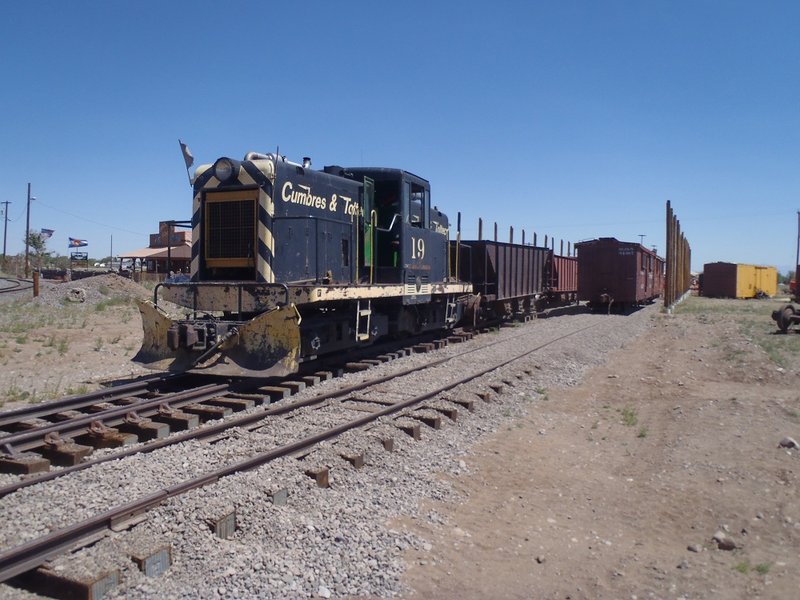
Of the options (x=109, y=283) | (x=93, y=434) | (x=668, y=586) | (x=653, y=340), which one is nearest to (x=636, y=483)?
(x=668, y=586)

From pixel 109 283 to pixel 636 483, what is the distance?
93.0 feet

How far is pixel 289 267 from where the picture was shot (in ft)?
30.6

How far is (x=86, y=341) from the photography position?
14484 millimetres

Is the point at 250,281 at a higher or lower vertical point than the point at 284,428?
higher

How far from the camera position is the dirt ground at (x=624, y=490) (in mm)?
4066

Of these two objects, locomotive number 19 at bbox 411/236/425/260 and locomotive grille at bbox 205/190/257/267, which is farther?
locomotive number 19 at bbox 411/236/425/260

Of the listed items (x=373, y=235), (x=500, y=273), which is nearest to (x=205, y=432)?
(x=373, y=235)

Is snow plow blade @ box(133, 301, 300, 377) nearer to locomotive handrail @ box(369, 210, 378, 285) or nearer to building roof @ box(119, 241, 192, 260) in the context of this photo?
locomotive handrail @ box(369, 210, 378, 285)

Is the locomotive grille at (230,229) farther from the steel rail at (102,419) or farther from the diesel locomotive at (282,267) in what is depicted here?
the steel rail at (102,419)

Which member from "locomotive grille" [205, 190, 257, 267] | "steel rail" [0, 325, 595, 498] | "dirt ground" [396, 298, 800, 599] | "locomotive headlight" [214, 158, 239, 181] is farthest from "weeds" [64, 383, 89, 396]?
"dirt ground" [396, 298, 800, 599]

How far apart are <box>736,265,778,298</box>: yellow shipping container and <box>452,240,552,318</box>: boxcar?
29217 mm

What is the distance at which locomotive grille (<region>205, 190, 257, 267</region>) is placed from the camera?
9.08 metres

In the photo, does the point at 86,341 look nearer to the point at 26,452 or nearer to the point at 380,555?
the point at 26,452

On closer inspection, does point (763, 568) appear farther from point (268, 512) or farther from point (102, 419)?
point (102, 419)
